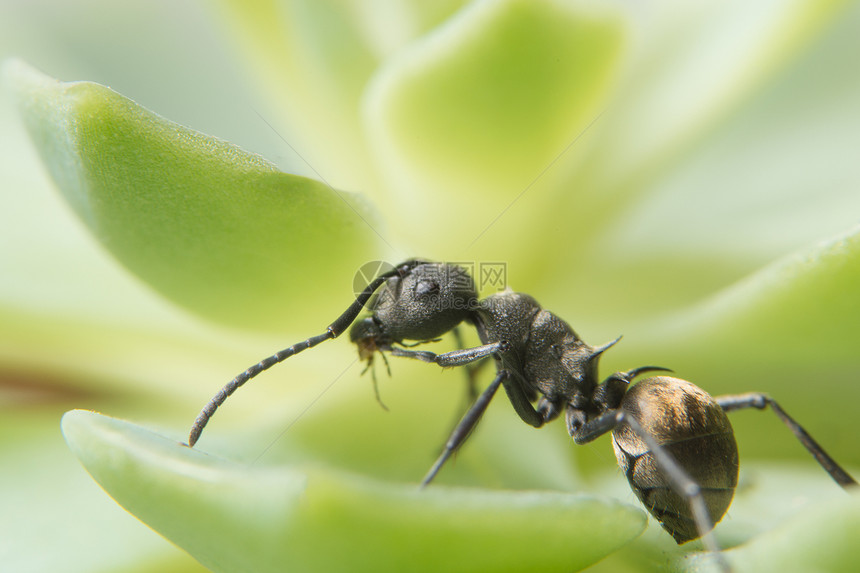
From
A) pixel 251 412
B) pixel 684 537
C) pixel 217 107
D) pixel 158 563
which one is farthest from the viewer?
pixel 217 107

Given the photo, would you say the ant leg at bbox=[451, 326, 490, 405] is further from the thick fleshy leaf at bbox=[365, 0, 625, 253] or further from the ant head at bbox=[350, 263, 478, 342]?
the thick fleshy leaf at bbox=[365, 0, 625, 253]

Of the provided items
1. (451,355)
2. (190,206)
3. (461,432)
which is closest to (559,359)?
(451,355)

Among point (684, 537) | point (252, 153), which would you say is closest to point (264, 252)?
point (252, 153)

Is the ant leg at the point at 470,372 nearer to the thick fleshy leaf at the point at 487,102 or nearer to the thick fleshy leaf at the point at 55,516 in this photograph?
the thick fleshy leaf at the point at 487,102

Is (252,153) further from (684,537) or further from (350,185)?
(684,537)

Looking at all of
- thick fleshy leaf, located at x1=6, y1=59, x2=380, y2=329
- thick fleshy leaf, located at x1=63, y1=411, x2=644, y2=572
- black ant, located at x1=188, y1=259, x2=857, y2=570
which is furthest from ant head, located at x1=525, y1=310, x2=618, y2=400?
thick fleshy leaf, located at x1=63, y1=411, x2=644, y2=572

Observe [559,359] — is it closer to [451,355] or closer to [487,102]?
[451,355]
